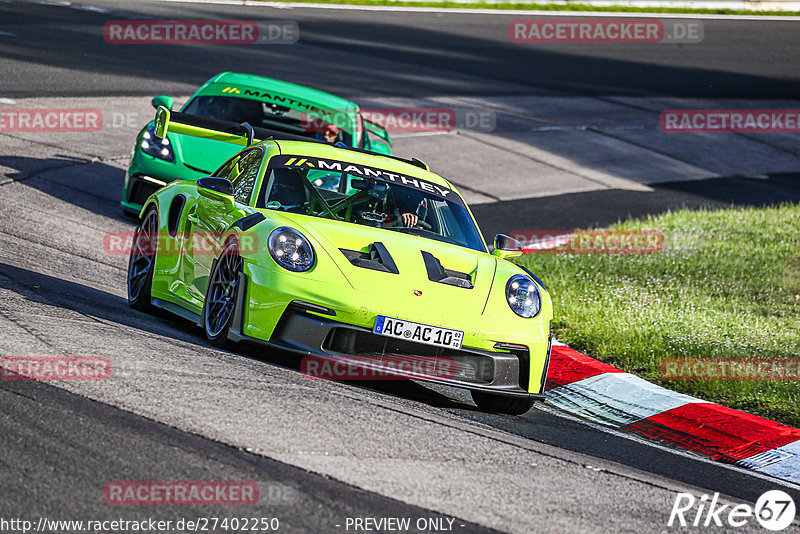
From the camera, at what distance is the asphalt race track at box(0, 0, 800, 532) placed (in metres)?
4.70

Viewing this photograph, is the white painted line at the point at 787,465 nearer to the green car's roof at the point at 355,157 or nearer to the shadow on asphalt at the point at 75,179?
the green car's roof at the point at 355,157

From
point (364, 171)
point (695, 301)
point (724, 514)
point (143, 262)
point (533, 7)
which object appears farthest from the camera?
point (533, 7)

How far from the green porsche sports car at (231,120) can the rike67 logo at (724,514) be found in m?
6.94

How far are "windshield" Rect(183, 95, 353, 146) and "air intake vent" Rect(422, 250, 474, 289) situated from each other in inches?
215

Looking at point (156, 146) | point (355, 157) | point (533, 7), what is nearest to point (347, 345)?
point (355, 157)

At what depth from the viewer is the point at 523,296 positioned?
712 cm

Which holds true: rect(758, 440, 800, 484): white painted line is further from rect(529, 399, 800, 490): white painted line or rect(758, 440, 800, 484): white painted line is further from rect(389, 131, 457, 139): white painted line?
rect(389, 131, 457, 139): white painted line

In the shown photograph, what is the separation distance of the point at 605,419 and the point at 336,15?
25157 mm

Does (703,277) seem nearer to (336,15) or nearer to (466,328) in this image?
(466,328)

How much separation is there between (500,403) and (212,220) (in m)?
2.19

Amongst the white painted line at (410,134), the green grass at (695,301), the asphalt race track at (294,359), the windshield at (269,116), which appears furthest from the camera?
the white painted line at (410,134)

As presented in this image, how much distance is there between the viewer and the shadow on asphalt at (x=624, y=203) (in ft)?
46.4

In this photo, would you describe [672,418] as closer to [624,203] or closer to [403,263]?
[403,263]

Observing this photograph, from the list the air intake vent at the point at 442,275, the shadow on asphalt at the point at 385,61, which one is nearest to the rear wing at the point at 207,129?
the air intake vent at the point at 442,275
